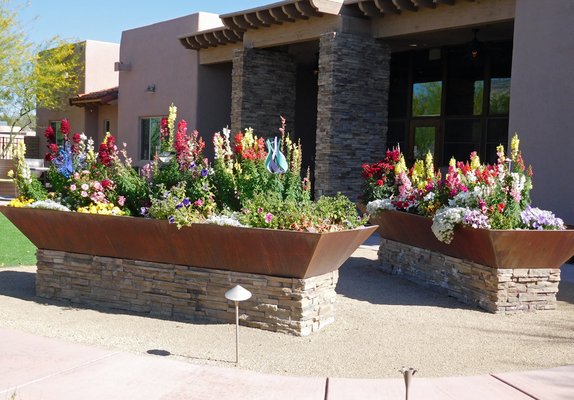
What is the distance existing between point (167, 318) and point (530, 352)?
3.48 metres

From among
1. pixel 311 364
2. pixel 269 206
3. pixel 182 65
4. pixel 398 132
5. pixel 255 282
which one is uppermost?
pixel 182 65

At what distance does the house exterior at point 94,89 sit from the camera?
90.7 ft

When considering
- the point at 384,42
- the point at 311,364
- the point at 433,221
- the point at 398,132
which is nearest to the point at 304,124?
the point at 398,132

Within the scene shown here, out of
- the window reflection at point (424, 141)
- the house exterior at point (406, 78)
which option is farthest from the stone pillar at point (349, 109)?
the window reflection at point (424, 141)

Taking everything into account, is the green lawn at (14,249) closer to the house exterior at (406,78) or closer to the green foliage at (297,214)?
the green foliage at (297,214)

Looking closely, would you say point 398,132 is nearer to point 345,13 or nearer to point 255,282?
point 345,13

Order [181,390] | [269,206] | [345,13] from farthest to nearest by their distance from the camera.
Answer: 1. [345,13]
2. [269,206]
3. [181,390]

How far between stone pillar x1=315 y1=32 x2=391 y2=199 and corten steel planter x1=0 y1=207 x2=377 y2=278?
8.63 metres

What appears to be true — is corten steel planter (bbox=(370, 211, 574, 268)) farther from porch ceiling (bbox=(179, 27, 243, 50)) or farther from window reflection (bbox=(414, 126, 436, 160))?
porch ceiling (bbox=(179, 27, 243, 50))

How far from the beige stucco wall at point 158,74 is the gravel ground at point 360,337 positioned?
A: 13.7 meters

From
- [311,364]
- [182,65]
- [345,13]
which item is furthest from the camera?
[182,65]

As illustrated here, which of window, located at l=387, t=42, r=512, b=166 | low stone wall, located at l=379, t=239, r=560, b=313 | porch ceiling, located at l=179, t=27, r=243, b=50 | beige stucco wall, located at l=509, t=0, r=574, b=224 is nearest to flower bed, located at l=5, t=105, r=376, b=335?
low stone wall, located at l=379, t=239, r=560, b=313

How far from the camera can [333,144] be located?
51.3 ft

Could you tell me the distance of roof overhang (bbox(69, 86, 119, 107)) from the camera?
2569cm
